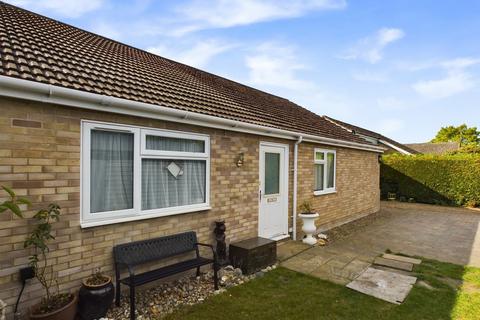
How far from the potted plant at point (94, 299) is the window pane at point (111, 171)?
0.99 meters

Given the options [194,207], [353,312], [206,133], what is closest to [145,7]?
[206,133]

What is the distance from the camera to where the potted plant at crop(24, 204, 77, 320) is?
10.1 ft

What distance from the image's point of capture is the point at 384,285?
15.9ft

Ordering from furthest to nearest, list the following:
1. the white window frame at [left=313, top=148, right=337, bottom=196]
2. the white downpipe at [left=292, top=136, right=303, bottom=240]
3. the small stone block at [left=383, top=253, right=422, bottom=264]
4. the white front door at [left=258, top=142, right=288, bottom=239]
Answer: the white window frame at [left=313, top=148, right=337, bottom=196], the white downpipe at [left=292, top=136, right=303, bottom=240], the white front door at [left=258, top=142, right=288, bottom=239], the small stone block at [left=383, top=253, right=422, bottom=264]

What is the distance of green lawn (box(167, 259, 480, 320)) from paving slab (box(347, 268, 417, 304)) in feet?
0.41

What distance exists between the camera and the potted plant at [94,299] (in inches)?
135

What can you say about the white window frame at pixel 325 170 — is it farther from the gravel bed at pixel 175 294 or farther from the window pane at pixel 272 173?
the gravel bed at pixel 175 294

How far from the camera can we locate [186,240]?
488 centimetres

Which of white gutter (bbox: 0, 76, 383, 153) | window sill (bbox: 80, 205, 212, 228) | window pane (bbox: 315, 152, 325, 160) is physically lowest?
window sill (bbox: 80, 205, 212, 228)

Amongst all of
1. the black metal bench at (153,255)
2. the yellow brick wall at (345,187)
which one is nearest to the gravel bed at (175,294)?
the black metal bench at (153,255)

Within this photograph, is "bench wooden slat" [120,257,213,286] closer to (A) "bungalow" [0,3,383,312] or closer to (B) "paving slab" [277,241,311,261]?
(A) "bungalow" [0,3,383,312]

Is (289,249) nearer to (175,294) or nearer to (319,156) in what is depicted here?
(175,294)

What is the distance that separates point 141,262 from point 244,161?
3037 mm

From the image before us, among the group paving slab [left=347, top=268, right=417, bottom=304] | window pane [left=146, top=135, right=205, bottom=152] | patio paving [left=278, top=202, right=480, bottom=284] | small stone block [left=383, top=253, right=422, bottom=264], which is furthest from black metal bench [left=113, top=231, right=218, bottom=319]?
small stone block [left=383, top=253, right=422, bottom=264]
